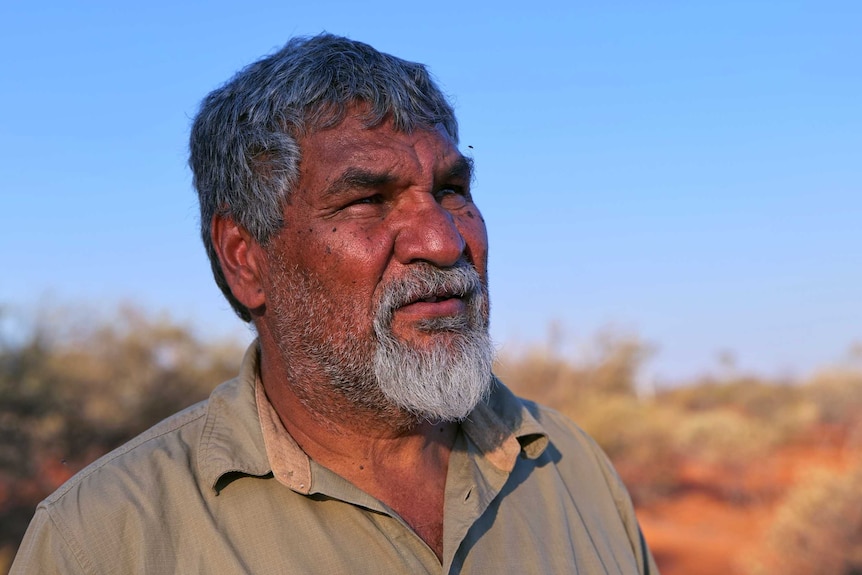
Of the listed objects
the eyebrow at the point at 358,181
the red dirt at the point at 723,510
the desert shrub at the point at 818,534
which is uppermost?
the eyebrow at the point at 358,181

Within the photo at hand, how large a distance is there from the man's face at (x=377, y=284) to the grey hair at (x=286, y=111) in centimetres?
5

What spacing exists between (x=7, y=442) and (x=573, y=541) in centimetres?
1001

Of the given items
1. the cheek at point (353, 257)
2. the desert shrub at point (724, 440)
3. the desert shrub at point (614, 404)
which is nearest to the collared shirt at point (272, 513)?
the cheek at point (353, 257)

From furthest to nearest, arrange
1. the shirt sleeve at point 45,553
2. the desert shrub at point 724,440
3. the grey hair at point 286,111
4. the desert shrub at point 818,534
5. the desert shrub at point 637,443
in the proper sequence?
the desert shrub at point 724,440 < the desert shrub at point 637,443 < the desert shrub at point 818,534 < the grey hair at point 286,111 < the shirt sleeve at point 45,553

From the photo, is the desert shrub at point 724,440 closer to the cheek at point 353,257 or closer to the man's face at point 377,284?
the man's face at point 377,284

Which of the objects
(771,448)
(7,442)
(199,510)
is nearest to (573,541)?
(199,510)

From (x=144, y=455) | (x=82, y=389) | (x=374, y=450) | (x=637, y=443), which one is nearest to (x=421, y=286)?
(x=374, y=450)

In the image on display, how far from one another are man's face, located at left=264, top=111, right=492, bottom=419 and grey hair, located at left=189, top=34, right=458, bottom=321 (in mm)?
54

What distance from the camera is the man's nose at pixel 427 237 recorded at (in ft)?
7.68

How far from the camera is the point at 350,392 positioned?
2.38 meters

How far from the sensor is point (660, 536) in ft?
42.0

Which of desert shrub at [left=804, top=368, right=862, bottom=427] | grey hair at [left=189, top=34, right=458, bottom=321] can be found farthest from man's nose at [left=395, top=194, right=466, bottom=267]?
desert shrub at [left=804, top=368, right=862, bottom=427]

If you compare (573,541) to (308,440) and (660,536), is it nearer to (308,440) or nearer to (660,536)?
(308,440)

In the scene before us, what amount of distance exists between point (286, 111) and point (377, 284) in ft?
2.04
